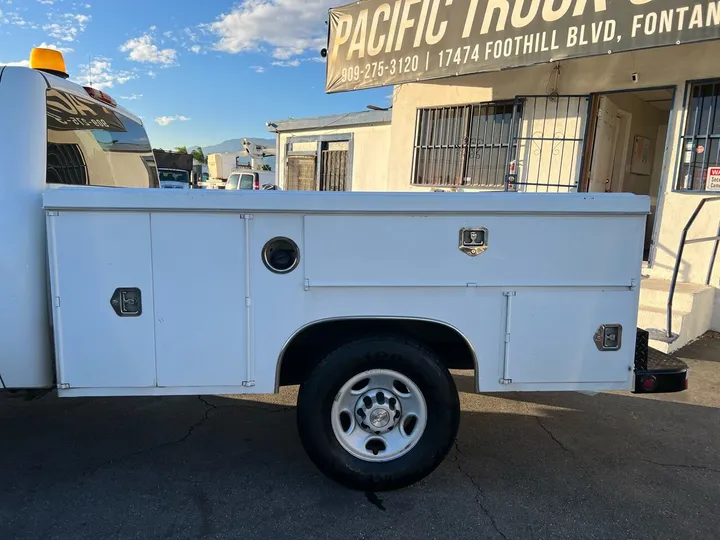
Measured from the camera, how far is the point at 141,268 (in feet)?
8.69

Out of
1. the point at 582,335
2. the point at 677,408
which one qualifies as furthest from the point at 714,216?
the point at 582,335

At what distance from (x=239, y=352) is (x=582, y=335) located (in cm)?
185

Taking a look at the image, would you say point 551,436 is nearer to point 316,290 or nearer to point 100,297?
point 316,290

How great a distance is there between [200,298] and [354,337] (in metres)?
0.85

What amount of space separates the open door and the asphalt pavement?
4.31 meters

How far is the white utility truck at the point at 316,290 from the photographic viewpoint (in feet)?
8.61

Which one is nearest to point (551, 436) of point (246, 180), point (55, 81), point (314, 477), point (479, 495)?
point (479, 495)

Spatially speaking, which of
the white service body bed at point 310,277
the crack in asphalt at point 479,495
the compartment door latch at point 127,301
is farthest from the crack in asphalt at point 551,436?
the compartment door latch at point 127,301

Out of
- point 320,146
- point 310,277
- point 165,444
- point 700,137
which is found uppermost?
point 320,146

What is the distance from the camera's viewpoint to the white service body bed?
8.63ft

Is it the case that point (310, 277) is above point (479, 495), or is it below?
above

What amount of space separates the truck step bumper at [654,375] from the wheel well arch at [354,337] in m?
0.94

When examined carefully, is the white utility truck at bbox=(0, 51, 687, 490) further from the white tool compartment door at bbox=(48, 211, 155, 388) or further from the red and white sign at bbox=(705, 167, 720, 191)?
the red and white sign at bbox=(705, 167, 720, 191)

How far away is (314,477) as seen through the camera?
3.11 meters
